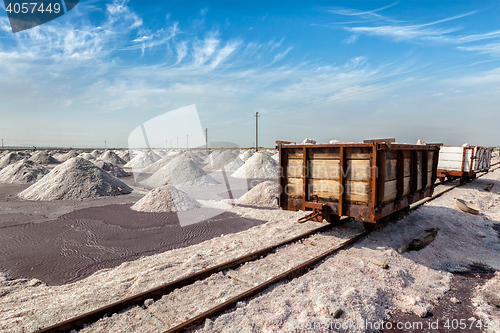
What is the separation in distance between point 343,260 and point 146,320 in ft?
13.3

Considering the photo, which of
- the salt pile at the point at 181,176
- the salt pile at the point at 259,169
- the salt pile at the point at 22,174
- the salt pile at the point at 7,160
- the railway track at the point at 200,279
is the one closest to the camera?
the railway track at the point at 200,279

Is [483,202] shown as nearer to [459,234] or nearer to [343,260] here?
[459,234]

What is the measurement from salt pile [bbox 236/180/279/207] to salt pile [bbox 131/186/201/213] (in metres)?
2.45

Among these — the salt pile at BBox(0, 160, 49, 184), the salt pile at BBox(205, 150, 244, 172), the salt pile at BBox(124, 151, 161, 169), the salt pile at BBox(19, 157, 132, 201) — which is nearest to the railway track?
the salt pile at BBox(19, 157, 132, 201)

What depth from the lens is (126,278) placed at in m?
A: 5.27

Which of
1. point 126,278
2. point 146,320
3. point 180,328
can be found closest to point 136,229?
point 126,278

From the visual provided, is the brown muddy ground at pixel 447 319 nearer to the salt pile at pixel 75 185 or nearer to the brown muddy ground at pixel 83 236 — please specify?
the brown muddy ground at pixel 83 236

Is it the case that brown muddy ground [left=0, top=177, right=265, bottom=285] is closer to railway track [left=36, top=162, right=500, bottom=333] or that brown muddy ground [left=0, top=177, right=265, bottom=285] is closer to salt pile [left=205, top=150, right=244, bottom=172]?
railway track [left=36, top=162, right=500, bottom=333]

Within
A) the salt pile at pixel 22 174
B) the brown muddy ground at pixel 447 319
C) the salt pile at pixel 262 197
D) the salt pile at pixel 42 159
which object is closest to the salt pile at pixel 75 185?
the salt pile at pixel 22 174

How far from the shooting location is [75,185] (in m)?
17.0

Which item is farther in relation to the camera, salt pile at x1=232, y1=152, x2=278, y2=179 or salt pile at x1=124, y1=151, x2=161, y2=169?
salt pile at x1=124, y1=151, x2=161, y2=169

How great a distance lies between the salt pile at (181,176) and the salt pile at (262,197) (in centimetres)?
854

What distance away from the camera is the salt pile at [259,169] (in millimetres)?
24797

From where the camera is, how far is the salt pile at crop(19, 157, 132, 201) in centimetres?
1633
